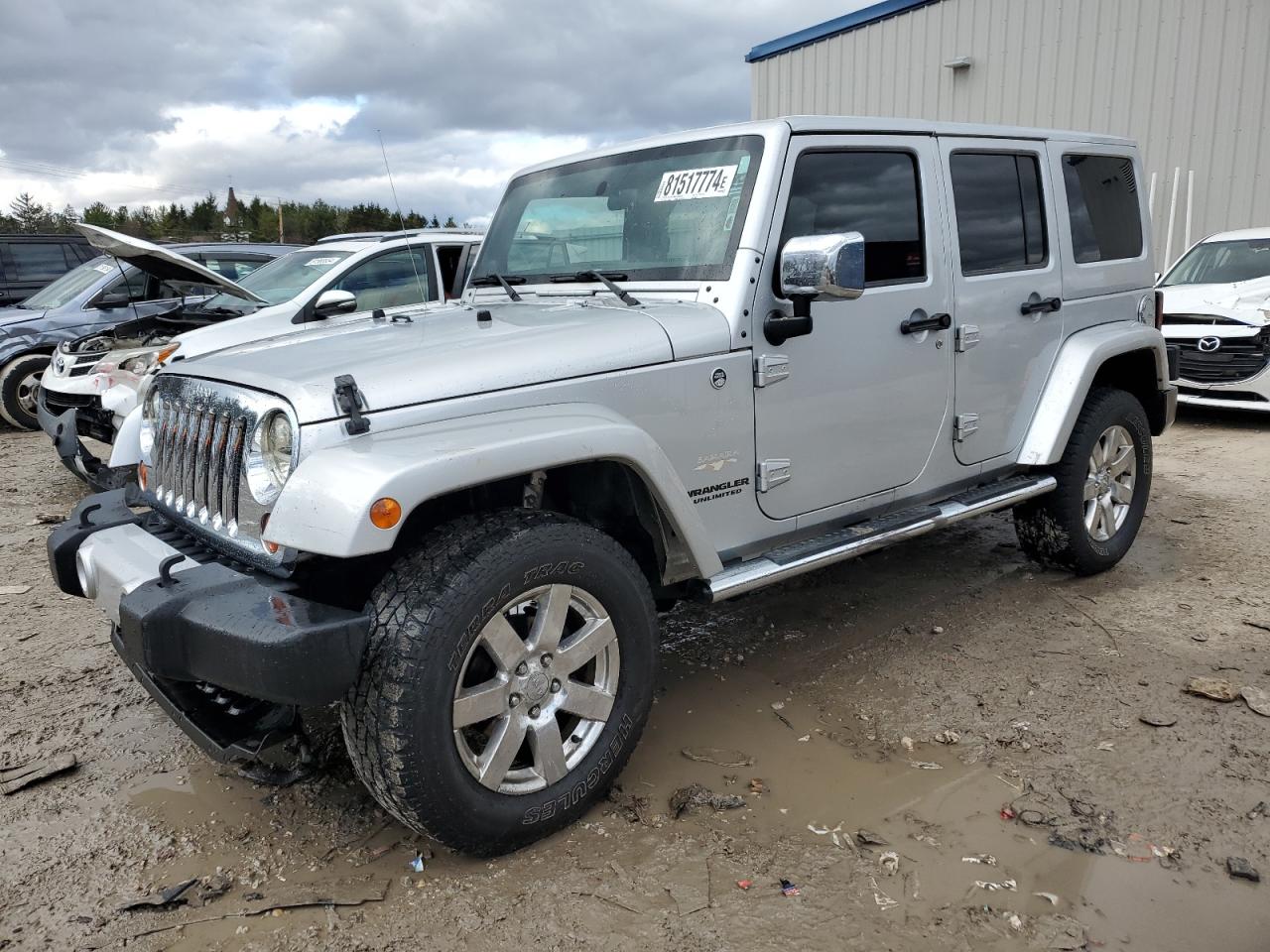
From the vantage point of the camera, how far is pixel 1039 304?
412 cm

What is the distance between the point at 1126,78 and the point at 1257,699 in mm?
10845

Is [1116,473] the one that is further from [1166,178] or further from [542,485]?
[1166,178]

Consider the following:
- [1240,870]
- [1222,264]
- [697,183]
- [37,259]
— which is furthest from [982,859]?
[37,259]

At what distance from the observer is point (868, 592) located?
15.1ft

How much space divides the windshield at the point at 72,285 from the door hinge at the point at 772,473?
8187 millimetres

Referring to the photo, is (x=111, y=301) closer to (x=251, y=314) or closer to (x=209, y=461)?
(x=251, y=314)

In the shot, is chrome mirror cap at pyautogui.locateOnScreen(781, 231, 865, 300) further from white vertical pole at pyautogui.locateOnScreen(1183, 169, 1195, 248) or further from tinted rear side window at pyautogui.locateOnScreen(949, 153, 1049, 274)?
white vertical pole at pyautogui.locateOnScreen(1183, 169, 1195, 248)

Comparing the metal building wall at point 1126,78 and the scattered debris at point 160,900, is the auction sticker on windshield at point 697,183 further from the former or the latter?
the metal building wall at point 1126,78

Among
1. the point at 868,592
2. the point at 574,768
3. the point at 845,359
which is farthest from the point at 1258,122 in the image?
the point at 574,768

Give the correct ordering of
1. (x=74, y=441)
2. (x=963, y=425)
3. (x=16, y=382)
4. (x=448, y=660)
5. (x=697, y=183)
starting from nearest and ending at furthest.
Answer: (x=448, y=660) < (x=697, y=183) < (x=963, y=425) < (x=74, y=441) < (x=16, y=382)

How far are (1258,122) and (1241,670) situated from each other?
9.84 metres

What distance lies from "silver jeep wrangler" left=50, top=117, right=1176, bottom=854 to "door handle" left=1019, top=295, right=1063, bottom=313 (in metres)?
0.01

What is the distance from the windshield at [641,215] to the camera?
10.5 ft

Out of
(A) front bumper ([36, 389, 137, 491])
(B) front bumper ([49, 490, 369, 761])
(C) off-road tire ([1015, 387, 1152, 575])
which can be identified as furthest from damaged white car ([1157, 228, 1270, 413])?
(A) front bumper ([36, 389, 137, 491])
